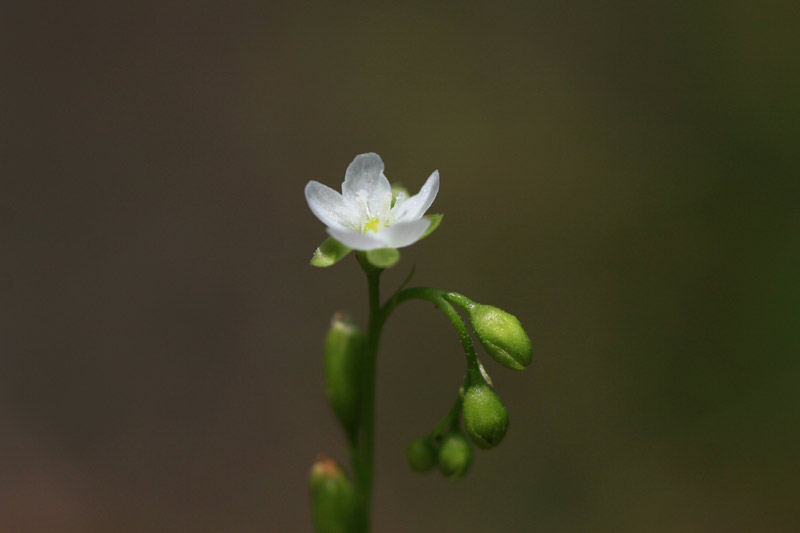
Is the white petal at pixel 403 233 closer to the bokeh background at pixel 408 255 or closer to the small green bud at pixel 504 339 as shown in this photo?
the small green bud at pixel 504 339

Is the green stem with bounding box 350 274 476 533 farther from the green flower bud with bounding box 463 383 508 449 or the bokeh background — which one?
the bokeh background

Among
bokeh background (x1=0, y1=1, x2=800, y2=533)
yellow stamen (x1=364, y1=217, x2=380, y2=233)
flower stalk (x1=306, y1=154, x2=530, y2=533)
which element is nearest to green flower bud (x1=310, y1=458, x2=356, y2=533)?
flower stalk (x1=306, y1=154, x2=530, y2=533)

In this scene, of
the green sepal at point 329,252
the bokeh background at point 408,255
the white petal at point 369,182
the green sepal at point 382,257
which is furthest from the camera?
the bokeh background at point 408,255

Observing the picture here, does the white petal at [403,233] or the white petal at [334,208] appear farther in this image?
the white petal at [334,208]

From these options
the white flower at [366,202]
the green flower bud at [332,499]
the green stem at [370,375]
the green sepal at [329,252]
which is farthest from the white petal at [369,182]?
the green flower bud at [332,499]

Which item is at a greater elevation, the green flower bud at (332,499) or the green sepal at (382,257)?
the green sepal at (382,257)

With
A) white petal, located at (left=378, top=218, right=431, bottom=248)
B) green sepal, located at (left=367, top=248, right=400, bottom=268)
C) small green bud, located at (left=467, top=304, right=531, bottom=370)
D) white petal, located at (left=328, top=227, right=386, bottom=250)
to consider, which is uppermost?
white petal, located at (left=378, top=218, right=431, bottom=248)
